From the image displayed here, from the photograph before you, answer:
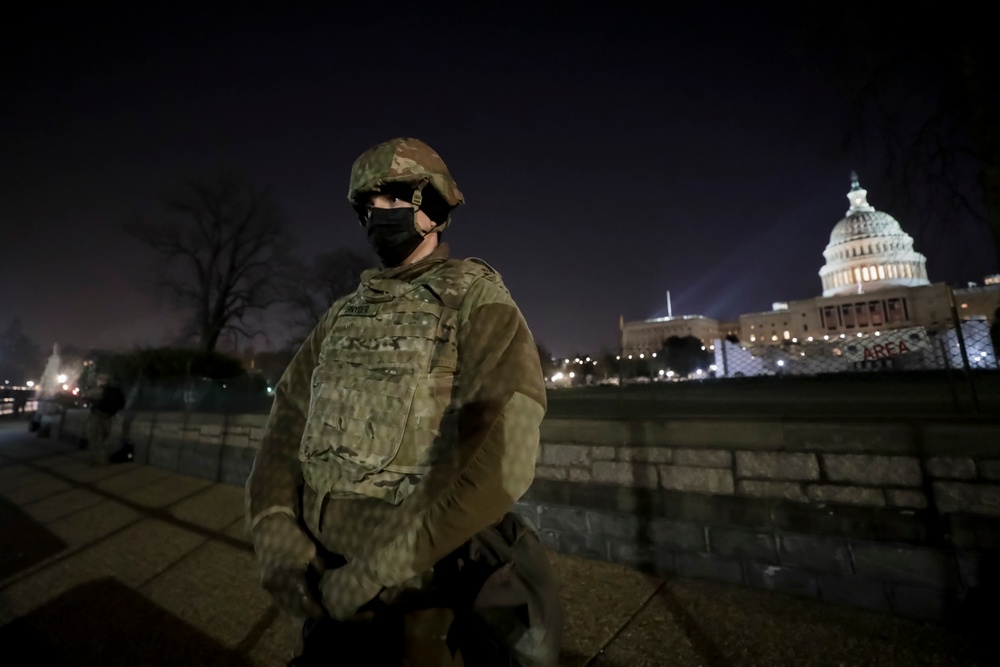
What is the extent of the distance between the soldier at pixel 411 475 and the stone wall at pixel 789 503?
295 centimetres

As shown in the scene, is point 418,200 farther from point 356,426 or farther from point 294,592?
point 294,592

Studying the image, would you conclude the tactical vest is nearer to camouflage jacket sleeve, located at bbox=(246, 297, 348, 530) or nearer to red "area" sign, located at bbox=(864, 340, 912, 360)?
camouflage jacket sleeve, located at bbox=(246, 297, 348, 530)

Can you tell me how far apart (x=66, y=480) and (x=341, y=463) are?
11.3 metres

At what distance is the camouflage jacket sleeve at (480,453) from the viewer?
115 cm

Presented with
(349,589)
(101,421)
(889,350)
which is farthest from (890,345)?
(101,421)

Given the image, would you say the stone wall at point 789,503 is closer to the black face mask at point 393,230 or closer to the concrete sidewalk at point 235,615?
the concrete sidewalk at point 235,615

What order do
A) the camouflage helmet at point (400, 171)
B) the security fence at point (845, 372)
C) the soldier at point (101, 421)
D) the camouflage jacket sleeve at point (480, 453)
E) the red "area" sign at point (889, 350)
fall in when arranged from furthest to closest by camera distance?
the soldier at point (101, 421) → the red "area" sign at point (889, 350) → the security fence at point (845, 372) → the camouflage helmet at point (400, 171) → the camouflage jacket sleeve at point (480, 453)

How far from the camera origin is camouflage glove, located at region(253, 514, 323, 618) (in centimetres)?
129

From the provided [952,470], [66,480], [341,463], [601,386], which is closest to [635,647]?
[952,470]

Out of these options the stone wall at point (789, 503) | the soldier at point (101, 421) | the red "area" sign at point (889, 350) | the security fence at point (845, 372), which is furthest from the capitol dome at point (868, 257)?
the soldier at point (101, 421)

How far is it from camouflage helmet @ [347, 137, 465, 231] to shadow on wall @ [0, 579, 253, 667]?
11.2 feet

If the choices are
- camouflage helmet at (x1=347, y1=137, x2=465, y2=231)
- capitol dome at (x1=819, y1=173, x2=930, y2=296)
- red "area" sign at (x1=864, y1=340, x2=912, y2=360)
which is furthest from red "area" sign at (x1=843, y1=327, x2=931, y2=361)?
capitol dome at (x1=819, y1=173, x2=930, y2=296)

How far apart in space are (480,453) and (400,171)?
102 cm

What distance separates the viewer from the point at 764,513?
3.53 metres
